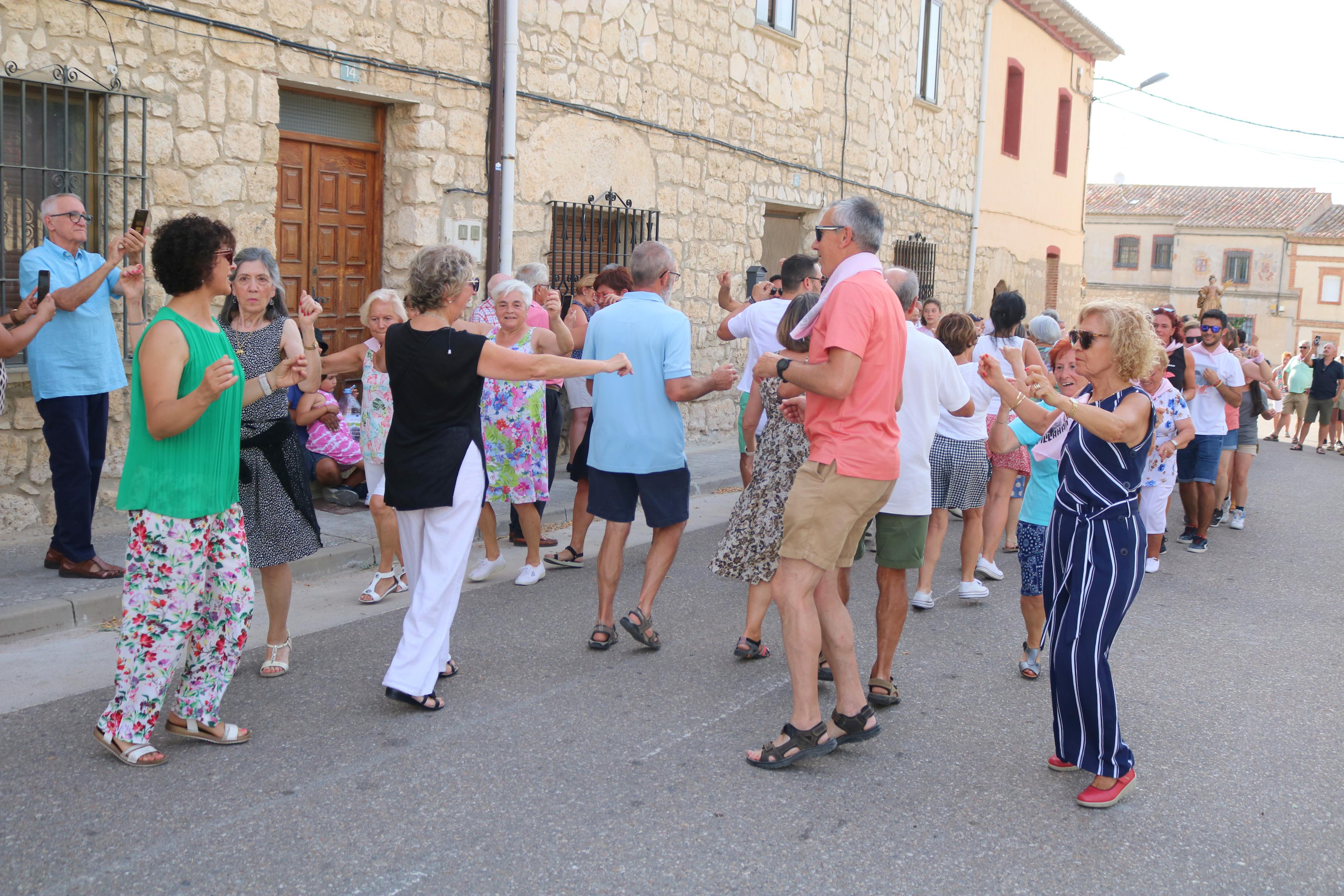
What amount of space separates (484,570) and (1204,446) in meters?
5.67

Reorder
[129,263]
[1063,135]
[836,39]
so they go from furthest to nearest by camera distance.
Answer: [1063,135]
[836,39]
[129,263]

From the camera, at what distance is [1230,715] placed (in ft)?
15.6

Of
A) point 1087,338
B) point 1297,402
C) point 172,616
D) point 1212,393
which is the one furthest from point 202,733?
point 1297,402

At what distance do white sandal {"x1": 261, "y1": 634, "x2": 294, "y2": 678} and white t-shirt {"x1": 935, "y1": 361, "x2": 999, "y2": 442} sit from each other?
350 cm

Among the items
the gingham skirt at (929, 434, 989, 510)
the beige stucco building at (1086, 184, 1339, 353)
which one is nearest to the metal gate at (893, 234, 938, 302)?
the gingham skirt at (929, 434, 989, 510)

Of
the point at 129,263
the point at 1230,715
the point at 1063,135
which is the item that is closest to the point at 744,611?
the point at 1230,715

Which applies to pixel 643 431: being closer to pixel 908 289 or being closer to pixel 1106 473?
pixel 908 289

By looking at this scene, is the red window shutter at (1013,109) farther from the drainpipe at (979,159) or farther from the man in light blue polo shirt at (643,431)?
the man in light blue polo shirt at (643,431)

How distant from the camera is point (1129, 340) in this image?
3803 mm

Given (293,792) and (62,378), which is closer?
(293,792)

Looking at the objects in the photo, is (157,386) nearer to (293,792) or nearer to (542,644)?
(293,792)

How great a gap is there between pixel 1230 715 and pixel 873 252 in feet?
8.22

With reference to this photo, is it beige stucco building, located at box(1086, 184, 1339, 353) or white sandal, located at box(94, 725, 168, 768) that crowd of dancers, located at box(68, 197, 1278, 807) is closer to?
white sandal, located at box(94, 725, 168, 768)

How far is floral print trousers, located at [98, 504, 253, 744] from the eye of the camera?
373cm
